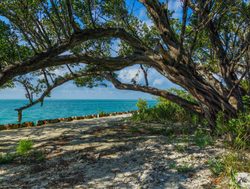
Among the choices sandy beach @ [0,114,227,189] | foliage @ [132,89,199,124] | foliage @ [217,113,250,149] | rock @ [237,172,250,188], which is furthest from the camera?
foliage @ [132,89,199,124]

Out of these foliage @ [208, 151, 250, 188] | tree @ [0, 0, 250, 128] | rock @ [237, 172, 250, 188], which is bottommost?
rock @ [237, 172, 250, 188]

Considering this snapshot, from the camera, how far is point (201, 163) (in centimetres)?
515

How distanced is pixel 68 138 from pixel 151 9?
15.9 feet

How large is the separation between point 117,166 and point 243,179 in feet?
7.88

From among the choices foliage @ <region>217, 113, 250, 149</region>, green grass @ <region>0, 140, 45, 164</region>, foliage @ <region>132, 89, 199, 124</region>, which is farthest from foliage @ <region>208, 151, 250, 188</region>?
foliage @ <region>132, 89, 199, 124</region>

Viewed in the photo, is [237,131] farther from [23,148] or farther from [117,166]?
[23,148]

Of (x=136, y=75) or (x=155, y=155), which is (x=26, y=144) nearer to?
(x=155, y=155)

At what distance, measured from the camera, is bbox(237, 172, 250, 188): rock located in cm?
397

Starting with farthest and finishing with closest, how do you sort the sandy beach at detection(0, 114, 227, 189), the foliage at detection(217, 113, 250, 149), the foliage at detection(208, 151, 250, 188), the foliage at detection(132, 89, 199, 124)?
the foliage at detection(132, 89, 199, 124), the foliage at detection(217, 113, 250, 149), the sandy beach at detection(0, 114, 227, 189), the foliage at detection(208, 151, 250, 188)

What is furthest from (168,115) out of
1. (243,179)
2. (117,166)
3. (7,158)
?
(243,179)

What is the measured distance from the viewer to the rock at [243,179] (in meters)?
3.97

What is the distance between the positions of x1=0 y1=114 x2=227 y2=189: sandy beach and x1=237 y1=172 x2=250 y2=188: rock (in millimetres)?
455

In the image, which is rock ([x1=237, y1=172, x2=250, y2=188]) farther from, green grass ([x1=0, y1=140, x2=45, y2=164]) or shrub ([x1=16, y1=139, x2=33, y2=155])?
shrub ([x1=16, y1=139, x2=33, y2=155])

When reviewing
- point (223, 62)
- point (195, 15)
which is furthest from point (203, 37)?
point (223, 62)
